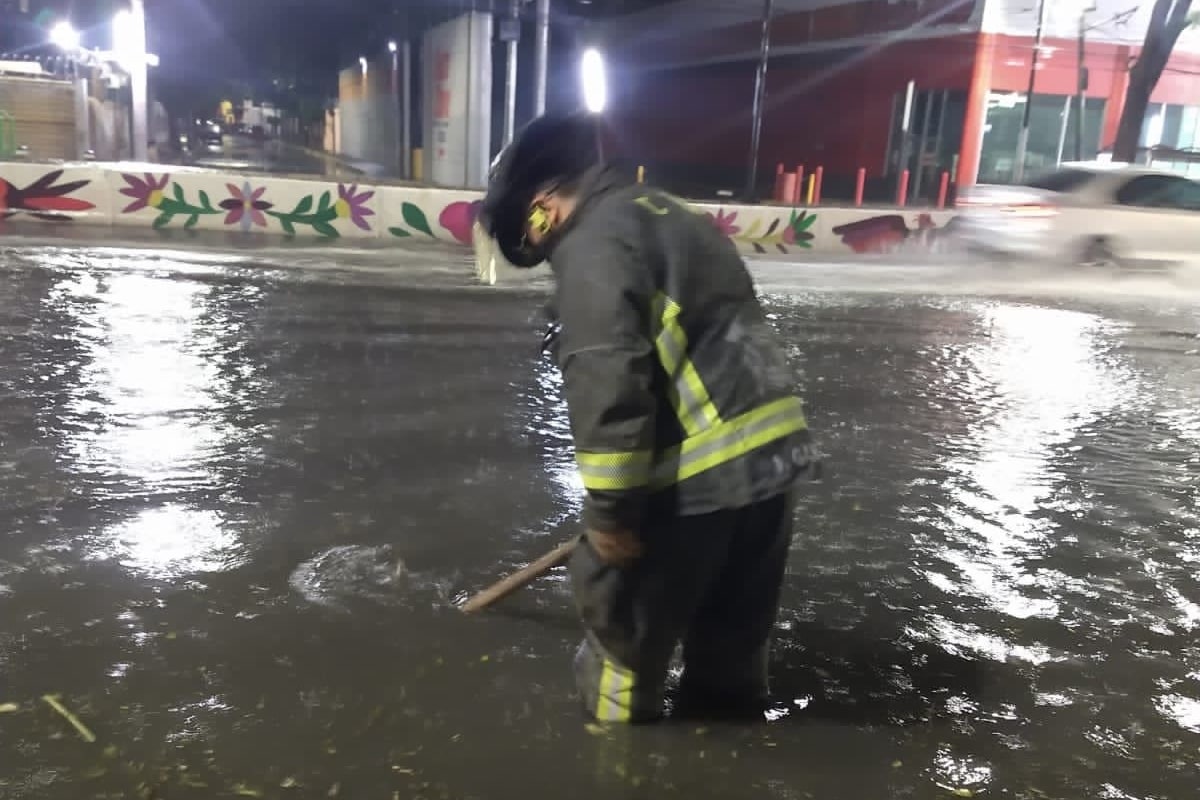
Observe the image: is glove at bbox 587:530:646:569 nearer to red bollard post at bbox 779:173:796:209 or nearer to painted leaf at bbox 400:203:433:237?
painted leaf at bbox 400:203:433:237

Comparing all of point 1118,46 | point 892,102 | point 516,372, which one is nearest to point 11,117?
point 516,372

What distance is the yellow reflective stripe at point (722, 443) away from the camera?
2.67m

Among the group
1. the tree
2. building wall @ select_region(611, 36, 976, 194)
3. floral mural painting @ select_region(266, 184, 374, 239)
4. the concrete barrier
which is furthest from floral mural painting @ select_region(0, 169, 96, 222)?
the tree

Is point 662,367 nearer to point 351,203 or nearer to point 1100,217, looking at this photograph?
point 1100,217

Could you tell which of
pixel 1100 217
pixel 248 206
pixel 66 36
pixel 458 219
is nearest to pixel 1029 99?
pixel 1100 217

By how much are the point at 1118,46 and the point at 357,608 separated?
26720mm

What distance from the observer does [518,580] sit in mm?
3611

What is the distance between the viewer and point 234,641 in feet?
11.4

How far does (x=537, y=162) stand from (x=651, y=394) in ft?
2.24

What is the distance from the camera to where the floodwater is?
9.70 ft

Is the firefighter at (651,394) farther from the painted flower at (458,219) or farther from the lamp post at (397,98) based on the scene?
the lamp post at (397,98)

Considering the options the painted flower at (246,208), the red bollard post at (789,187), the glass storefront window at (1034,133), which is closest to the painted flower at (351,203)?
the painted flower at (246,208)

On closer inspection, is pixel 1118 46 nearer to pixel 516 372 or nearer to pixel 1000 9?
pixel 1000 9

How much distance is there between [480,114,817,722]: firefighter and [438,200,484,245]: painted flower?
11799 mm
